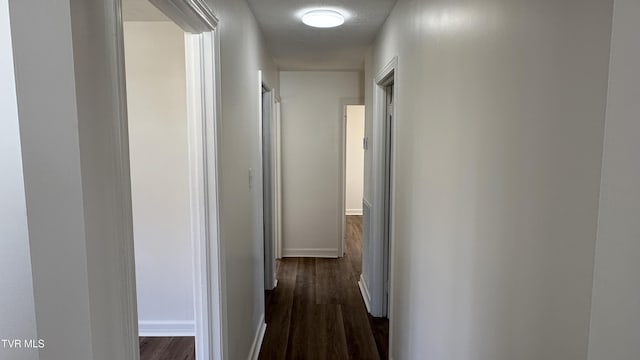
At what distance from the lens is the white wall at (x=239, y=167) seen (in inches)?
71.1

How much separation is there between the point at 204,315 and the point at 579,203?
5.03 ft

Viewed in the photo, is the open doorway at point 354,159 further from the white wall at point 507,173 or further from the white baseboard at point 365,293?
the white wall at point 507,173

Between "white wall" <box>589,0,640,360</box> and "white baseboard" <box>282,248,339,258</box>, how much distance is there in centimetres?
443

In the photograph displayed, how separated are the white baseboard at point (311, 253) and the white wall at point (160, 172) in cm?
210

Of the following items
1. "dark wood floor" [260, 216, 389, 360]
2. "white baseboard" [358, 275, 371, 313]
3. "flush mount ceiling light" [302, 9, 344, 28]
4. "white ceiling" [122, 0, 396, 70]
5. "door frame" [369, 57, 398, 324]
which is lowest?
"dark wood floor" [260, 216, 389, 360]

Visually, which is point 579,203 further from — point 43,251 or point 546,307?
point 43,251

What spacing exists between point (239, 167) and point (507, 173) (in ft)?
5.03

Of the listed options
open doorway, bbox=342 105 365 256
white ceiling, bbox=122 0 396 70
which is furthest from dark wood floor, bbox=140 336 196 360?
open doorway, bbox=342 105 365 256

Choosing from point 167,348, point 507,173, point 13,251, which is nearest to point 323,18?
point 507,173

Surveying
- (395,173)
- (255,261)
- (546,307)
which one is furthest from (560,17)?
(255,261)

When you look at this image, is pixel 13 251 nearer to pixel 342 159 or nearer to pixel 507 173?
pixel 507 173

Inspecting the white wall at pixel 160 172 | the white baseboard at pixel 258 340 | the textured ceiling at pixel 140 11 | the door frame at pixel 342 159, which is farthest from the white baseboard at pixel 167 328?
the door frame at pixel 342 159

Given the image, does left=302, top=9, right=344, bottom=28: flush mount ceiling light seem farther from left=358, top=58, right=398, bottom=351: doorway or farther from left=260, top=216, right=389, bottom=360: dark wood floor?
left=260, top=216, right=389, bottom=360: dark wood floor

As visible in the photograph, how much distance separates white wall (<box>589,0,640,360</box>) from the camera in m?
0.46
